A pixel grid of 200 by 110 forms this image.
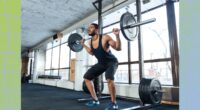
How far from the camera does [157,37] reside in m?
4.68

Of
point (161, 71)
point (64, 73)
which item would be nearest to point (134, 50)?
point (161, 71)

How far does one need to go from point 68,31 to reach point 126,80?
3913mm

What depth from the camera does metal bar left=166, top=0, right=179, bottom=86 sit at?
13.0ft

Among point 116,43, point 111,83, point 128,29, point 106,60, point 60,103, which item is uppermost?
point 128,29

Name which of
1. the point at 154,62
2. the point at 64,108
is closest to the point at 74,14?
the point at 154,62

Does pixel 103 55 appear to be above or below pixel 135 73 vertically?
above

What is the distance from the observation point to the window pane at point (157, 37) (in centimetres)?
438

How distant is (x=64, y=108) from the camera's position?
3.39 metres

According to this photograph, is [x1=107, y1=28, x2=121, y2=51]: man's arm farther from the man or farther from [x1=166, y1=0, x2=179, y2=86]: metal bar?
[x1=166, y1=0, x2=179, y2=86]: metal bar

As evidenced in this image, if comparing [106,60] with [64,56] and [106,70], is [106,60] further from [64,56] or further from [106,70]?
[64,56]

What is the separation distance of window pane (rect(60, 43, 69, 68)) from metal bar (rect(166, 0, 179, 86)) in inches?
248

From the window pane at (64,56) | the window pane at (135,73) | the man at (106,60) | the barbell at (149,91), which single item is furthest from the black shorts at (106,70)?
the window pane at (64,56)

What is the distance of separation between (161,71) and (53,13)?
13.4ft

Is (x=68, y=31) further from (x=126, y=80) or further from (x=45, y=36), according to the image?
(x=126, y=80)
